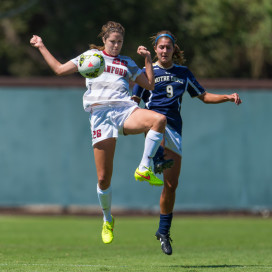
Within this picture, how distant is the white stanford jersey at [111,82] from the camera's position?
34.1 ft

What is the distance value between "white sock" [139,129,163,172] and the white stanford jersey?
564 mm

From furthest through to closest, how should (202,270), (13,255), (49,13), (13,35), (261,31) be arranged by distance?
(13,35) → (49,13) → (261,31) → (13,255) → (202,270)

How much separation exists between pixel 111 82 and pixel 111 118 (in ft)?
1.50

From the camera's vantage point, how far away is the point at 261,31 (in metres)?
28.3

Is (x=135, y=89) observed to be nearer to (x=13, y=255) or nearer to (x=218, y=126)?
(x=13, y=255)

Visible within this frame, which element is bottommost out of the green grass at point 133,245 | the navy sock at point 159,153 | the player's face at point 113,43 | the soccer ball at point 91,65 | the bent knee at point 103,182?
the green grass at point 133,245

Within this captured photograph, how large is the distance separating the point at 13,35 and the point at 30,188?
14.6 meters

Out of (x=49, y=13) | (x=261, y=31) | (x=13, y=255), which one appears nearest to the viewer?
Answer: (x=13, y=255)

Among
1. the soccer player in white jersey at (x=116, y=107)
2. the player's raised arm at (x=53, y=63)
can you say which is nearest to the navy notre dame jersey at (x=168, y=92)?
the soccer player in white jersey at (x=116, y=107)

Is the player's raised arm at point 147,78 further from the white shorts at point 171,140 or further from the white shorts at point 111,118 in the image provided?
the white shorts at point 171,140

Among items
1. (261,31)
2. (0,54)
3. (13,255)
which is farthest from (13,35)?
(13,255)

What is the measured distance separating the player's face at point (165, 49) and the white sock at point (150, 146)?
1.28 meters

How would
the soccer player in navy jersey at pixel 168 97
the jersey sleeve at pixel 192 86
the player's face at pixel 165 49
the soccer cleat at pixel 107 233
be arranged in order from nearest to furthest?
1. the soccer cleat at pixel 107 233
2. the player's face at pixel 165 49
3. the soccer player in navy jersey at pixel 168 97
4. the jersey sleeve at pixel 192 86

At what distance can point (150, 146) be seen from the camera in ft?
34.2
